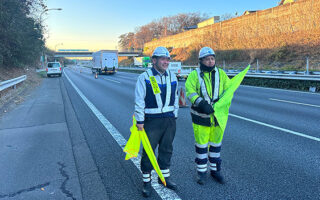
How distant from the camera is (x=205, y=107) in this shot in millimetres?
3236

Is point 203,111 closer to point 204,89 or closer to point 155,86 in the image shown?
point 204,89

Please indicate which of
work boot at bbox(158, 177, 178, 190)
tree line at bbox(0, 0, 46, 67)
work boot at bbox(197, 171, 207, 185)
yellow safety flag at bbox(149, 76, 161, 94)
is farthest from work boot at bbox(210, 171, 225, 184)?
tree line at bbox(0, 0, 46, 67)

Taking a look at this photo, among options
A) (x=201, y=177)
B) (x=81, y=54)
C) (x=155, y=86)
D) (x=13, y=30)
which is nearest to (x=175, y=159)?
(x=201, y=177)

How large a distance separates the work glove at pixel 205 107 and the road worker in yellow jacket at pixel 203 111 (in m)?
0.04

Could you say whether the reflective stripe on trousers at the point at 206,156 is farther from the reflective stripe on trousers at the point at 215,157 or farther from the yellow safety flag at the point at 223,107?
the yellow safety flag at the point at 223,107

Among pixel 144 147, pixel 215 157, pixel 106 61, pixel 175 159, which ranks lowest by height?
pixel 175 159

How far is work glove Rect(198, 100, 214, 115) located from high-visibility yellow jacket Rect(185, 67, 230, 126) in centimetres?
11

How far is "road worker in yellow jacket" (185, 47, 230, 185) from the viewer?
11.1 feet

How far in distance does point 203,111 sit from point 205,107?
4.3 inches

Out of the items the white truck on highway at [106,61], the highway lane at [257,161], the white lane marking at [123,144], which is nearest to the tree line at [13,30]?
the white truck on highway at [106,61]

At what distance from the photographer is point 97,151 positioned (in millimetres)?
4652

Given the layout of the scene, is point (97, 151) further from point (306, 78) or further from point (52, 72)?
point (52, 72)

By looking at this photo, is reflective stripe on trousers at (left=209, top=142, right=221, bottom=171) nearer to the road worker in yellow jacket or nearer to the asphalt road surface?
the road worker in yellow jacket

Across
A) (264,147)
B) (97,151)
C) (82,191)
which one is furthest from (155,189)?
(264,147)
